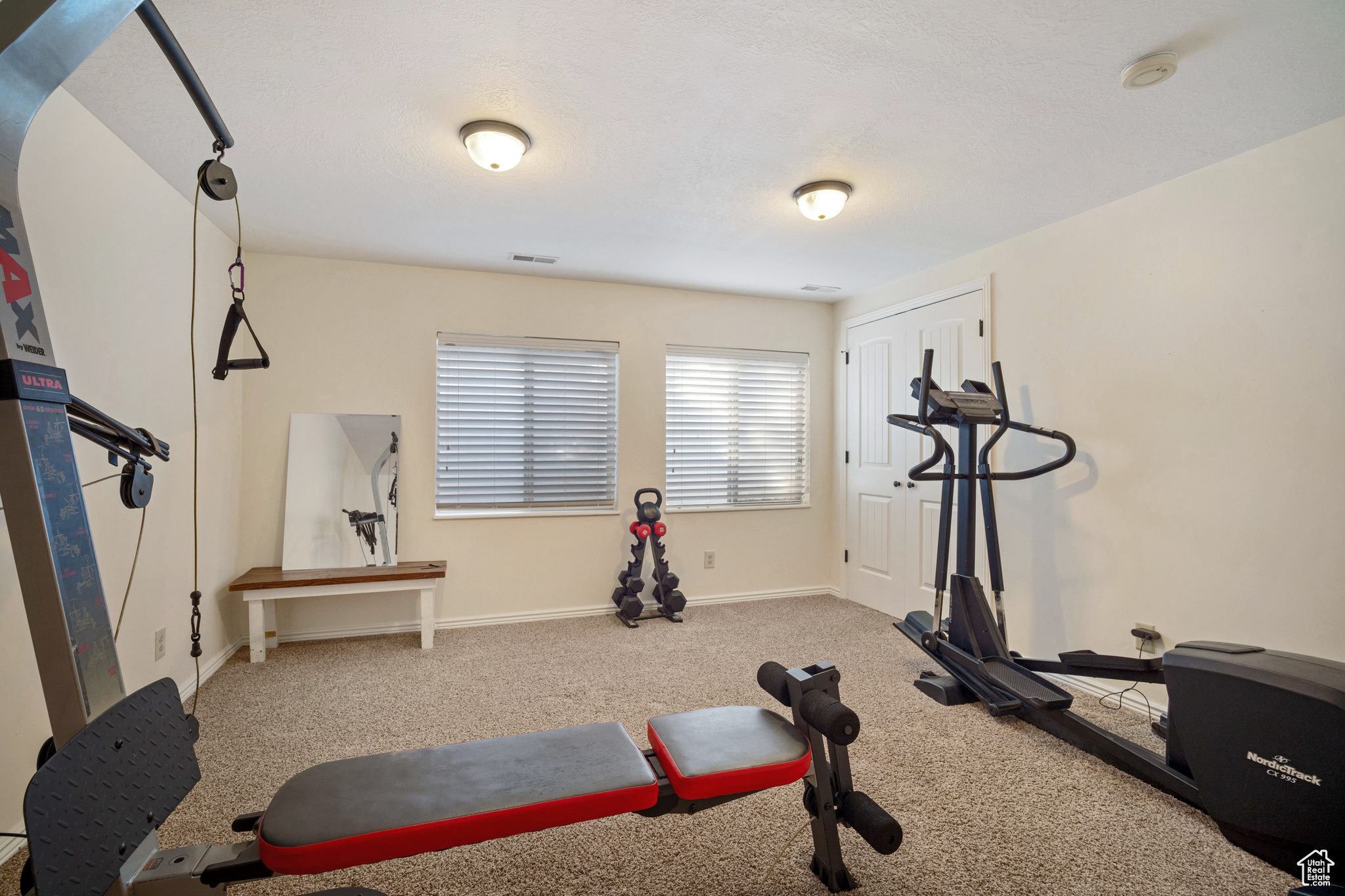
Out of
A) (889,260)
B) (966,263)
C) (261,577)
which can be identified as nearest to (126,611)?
(261,577)

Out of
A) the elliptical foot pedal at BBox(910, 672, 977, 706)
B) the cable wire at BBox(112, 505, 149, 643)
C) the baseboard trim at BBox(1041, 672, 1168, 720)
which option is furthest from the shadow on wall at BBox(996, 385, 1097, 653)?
the cable wire at BBox(112, 505, 149, 643)

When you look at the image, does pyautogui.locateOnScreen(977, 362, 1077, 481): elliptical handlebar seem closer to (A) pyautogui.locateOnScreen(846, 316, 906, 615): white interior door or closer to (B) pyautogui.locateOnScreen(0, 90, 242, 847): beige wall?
(A) pyautogui.locateOnScreen(846, 316, 906, 615): white interior door

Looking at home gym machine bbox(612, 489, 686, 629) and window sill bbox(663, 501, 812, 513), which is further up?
window sill bbox(663, 501, 812, 513)

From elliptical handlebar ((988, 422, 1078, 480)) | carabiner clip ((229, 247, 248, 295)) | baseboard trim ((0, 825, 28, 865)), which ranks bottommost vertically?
baseboard trim ((0, 825, 28, 865))

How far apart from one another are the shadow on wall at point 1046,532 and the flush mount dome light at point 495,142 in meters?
2.86

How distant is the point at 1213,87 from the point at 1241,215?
0.72 m

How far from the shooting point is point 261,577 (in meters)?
3.37

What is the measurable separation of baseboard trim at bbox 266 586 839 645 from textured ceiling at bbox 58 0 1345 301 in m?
2.42

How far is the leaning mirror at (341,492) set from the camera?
3.70 meters

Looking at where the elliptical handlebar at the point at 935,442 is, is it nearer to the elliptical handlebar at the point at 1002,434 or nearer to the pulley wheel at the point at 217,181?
the elliptical handlebar at the point at 1002,434

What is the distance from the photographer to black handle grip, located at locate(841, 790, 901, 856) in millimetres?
1421

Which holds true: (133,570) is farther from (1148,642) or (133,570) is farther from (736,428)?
(1148,642)

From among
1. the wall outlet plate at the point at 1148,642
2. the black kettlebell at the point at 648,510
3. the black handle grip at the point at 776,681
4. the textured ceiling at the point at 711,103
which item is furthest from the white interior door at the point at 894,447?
the black handle grip at the point at 776,681

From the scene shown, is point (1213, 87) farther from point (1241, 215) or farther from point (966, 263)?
point (966, 263)
